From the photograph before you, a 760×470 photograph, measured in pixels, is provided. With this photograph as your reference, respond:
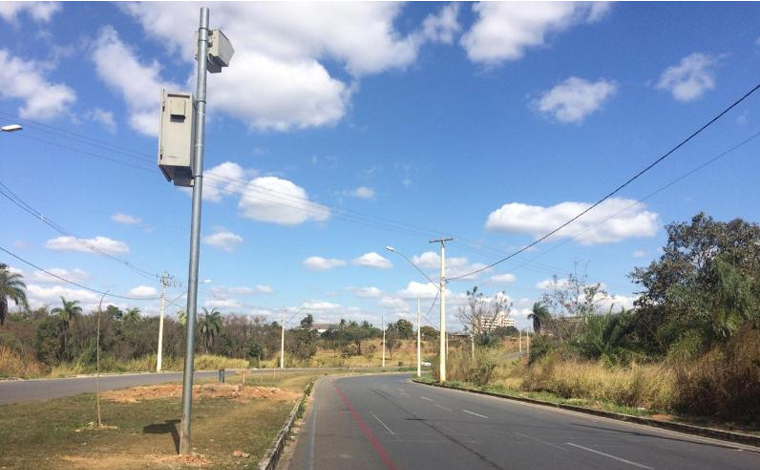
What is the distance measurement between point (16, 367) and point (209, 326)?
45.0 metres

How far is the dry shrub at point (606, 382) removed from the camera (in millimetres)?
21030

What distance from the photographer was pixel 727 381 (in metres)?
17.0

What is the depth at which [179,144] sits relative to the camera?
385 inches

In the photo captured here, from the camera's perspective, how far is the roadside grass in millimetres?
9406

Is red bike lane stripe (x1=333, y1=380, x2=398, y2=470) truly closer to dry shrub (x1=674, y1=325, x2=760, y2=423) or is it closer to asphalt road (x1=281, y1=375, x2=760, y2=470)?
asphalt road (x1=281, y1=375, x2=760, y2=470)

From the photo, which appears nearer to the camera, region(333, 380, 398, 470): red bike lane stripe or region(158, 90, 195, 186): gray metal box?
region(158, 90, 195, 186): gray metal box

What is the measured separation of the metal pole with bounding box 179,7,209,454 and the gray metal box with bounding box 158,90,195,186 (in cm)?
19

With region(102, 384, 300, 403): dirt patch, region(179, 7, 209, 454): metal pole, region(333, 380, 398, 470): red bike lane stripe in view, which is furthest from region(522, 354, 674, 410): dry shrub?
region(179, 7, 209, 454): metal pole

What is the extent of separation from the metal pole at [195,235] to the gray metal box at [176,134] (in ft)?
0.63

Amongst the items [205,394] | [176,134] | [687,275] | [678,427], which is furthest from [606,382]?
[176,134]

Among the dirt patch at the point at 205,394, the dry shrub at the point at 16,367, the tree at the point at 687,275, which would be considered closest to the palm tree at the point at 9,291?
the dry shrub at the point at 16,367

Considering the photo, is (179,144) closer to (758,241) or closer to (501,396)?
(501,396)

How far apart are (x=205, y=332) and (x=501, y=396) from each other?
6570cm

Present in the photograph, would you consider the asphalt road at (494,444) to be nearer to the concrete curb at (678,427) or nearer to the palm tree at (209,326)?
the concrete curb at (678,427)
